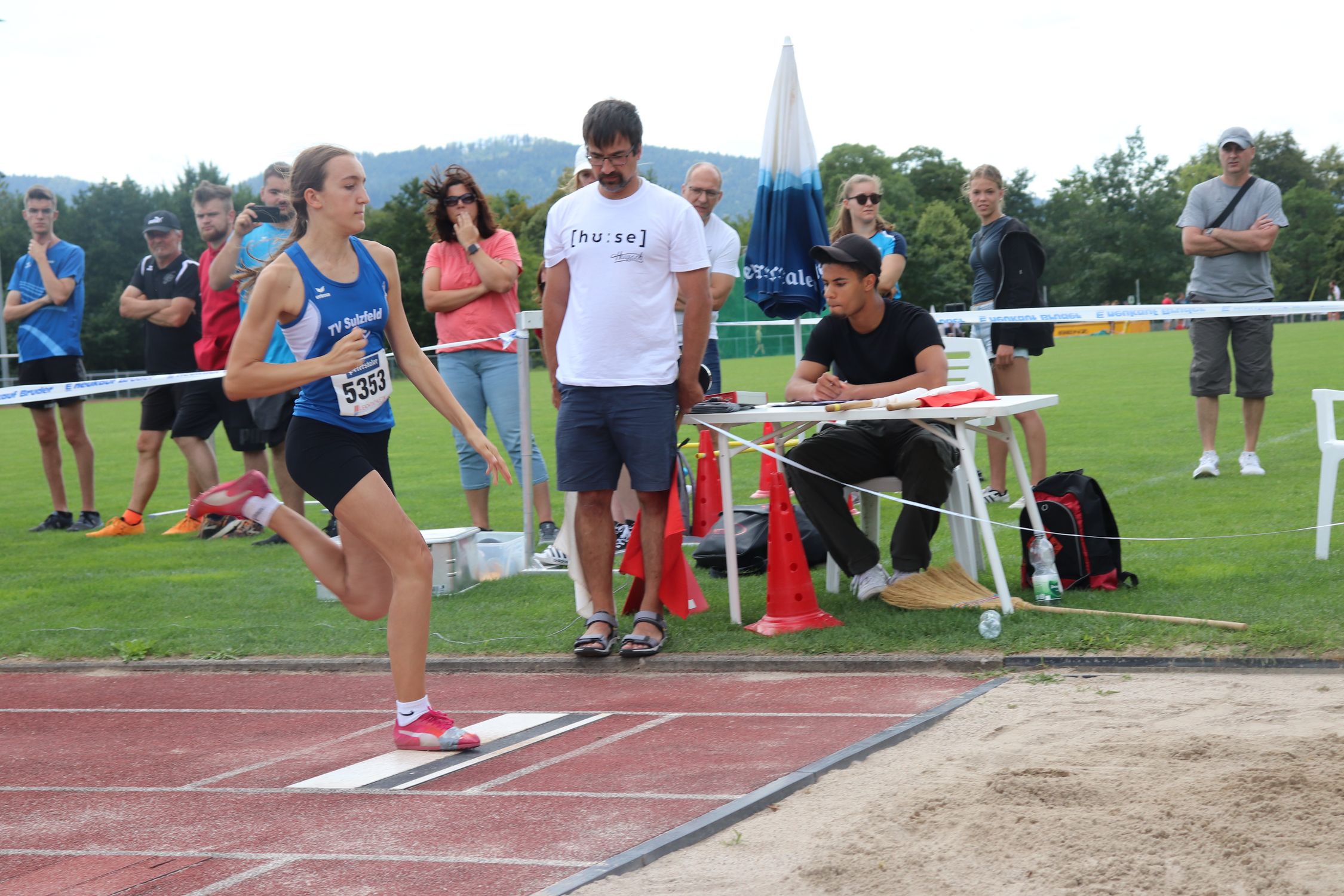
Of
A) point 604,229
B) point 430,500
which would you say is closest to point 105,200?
point 430,500

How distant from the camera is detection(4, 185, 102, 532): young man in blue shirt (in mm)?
10875

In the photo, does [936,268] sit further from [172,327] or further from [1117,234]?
[172,327]

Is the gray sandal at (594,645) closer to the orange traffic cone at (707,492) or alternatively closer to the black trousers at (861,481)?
the black trousers at (861,481)

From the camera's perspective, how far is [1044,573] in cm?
616

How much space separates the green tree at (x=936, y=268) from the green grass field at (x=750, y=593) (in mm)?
72902

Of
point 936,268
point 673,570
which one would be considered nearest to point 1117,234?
point 936,268

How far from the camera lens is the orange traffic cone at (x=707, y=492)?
7781 mm

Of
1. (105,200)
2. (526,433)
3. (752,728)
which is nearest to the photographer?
(752,728)

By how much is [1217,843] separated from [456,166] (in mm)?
6161

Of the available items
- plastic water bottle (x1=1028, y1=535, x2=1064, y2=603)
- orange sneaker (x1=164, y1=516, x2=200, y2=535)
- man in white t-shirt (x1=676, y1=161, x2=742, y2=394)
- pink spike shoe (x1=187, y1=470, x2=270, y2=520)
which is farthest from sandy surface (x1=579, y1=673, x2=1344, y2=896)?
orange sneaker (x1=164, y1=516, x2=200, y2=535)

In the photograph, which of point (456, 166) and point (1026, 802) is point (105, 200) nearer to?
point (456, 166)

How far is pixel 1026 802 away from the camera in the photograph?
11.5 feet

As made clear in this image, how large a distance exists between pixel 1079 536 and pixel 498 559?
3.21 meters

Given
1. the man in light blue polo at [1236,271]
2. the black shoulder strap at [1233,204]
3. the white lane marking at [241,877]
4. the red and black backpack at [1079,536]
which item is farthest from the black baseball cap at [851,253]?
the black shoulder strap at [1233,204]
